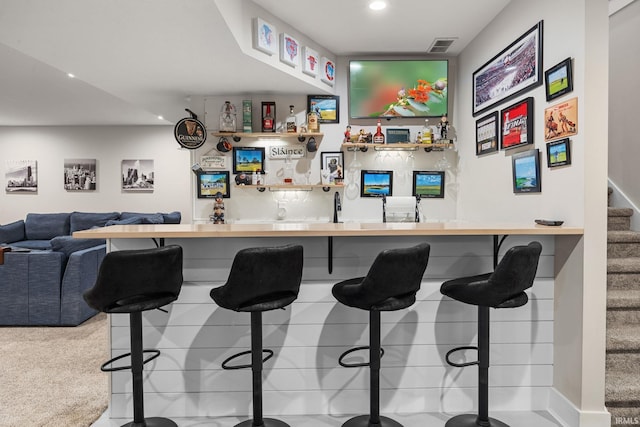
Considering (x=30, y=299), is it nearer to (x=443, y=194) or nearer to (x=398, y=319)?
(x=398, y=319)

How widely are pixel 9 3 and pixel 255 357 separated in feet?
8.75

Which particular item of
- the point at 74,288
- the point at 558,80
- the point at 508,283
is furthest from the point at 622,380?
the point at 74,288

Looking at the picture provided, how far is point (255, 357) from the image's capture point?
2.00 m

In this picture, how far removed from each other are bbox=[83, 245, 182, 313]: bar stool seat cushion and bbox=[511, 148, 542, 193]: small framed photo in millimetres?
2372

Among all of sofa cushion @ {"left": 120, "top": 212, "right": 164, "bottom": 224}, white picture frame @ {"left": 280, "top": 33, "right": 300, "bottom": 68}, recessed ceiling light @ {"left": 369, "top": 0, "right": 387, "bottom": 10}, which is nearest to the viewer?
recessed ceiling light @ {"left": 369, "top": 0, "right": 387, "bottom": 10}

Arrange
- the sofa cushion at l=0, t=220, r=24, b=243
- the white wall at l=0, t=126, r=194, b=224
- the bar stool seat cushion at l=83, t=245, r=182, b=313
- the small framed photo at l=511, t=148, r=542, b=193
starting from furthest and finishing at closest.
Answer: the white wall at l=0, t=126, r=194, b=224, the sofa cushion at l=0, t=220, r=24, b=243, the small framed photo at l=511, t=148, r=542, b=193, the bar stool seat cushion at l=83, t=245, r=182, b=313

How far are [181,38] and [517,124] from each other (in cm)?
263

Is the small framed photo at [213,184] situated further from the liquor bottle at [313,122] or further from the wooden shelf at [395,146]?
the wooden shelf at [395,146]

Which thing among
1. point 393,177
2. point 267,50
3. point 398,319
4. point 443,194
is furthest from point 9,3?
point 443,194

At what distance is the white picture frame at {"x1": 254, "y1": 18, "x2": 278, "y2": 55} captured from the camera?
3.18 metres

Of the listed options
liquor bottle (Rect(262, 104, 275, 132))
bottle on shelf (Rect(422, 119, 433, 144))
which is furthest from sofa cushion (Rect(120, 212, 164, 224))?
bottle on shelf (Rect(422, 119, 433, 144))

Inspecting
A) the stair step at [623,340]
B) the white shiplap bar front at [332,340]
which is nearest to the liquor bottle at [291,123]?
the white shiplap bar front at [332,340]

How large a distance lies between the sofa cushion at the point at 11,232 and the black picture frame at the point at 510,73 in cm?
803

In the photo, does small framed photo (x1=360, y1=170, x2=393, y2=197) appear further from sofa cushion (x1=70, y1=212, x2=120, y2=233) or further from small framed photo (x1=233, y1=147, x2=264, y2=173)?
sofa cushion (x1=70, y1=212, x2=120, y2=233)
